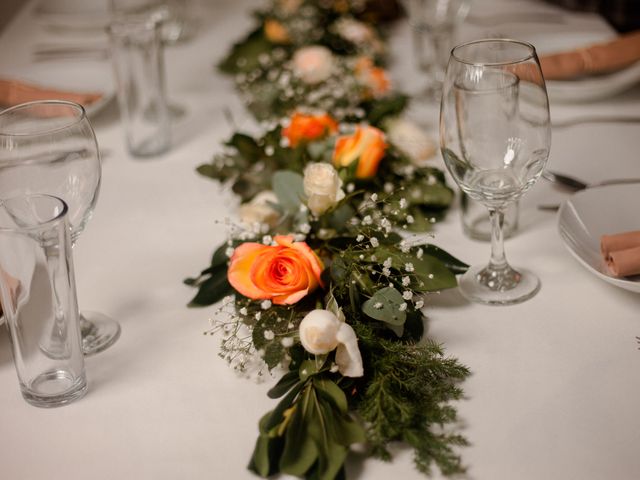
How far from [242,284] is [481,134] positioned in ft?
1.02

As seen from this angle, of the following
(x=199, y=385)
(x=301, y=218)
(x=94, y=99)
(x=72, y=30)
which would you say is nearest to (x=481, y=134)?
(x=301, y=218)

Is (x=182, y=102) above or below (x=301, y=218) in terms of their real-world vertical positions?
below

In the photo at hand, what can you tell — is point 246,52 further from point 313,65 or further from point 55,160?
point 55,160

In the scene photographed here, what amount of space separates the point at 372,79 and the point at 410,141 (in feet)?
0.75

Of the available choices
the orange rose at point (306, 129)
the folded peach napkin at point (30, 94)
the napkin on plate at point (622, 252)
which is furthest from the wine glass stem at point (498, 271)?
the folded peach napkin at point (30, 94)

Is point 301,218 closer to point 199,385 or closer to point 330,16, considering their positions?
point 199,385

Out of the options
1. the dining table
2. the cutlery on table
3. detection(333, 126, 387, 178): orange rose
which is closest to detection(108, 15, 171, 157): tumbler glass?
the dining table

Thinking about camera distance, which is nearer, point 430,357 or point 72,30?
point 430,357

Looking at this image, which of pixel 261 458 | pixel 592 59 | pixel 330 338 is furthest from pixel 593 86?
pixel 261 458

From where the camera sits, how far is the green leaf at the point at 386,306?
2.81ft

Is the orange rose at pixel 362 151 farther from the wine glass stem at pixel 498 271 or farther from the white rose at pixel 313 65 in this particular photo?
the white rose at pixel 313 65

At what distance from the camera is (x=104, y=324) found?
1.01 metres

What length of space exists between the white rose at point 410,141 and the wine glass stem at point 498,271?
31 centimetres

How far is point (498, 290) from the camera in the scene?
987 millimetres
